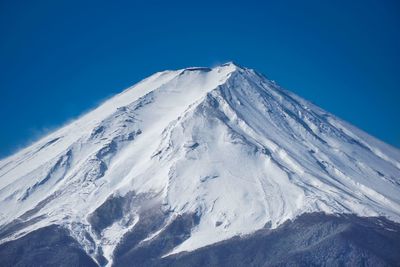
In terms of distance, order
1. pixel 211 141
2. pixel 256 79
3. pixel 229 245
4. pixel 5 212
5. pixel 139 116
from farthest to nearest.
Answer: pixel 256 79, pixel 139 116, pixel 211 141, pixel 5 212, pixel 229 245

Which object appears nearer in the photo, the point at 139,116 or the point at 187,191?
the point at 187,191

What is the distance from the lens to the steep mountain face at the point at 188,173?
10944cm

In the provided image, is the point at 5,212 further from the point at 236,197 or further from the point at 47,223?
the point at 236,197

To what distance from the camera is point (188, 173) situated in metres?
123

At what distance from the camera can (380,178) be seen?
457 ft

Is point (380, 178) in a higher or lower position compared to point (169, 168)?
lower

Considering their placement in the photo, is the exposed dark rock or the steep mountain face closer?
the exposed dark rock

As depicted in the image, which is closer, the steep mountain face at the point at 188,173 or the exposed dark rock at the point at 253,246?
the exposed dark rock at the point at 253,246

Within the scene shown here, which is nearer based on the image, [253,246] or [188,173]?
[253,246]

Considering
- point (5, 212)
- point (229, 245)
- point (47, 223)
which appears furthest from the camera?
point (5, 212)

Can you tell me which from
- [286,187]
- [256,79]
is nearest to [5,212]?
[286,187]

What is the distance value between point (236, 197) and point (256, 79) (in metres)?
63.6

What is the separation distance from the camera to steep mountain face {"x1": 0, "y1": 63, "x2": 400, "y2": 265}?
359 feet

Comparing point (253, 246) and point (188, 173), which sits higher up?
point (188, 173)
